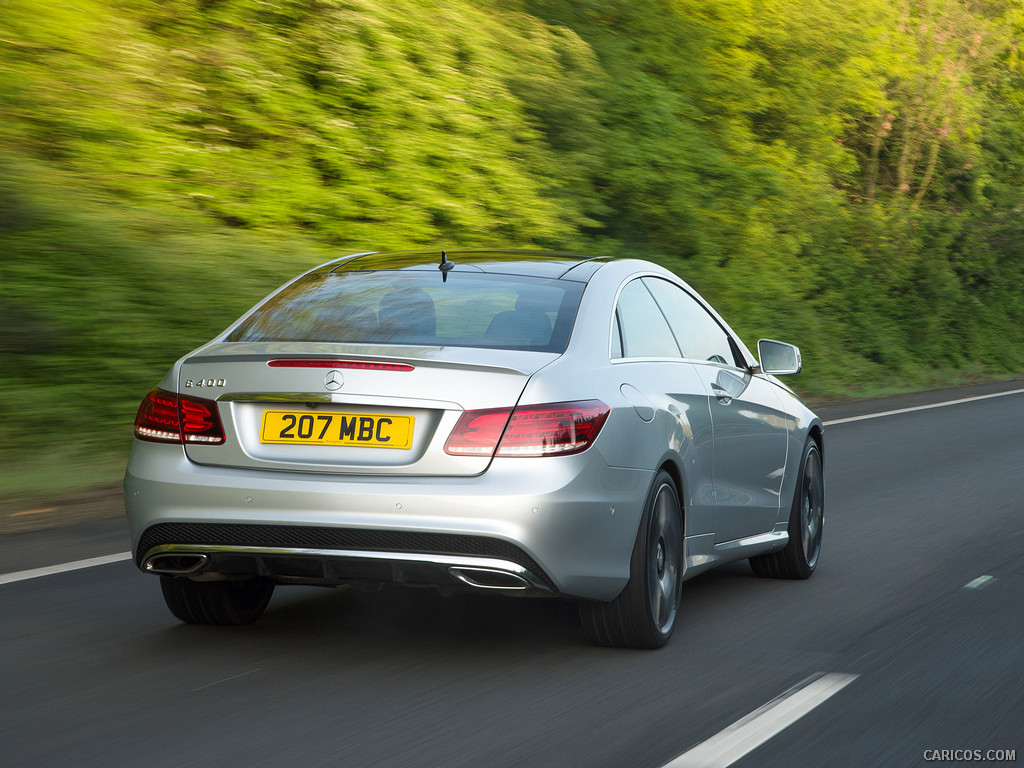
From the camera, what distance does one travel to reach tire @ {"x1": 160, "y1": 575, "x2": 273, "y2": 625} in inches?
214

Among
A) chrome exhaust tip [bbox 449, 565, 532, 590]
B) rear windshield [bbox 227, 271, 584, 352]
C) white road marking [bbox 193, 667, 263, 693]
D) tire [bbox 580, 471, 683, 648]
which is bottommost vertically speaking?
white road marking [bbox 193, 667, 263, 693]

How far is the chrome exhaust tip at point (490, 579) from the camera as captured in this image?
15.1 ft

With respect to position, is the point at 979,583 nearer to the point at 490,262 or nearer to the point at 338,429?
the point at 490,262

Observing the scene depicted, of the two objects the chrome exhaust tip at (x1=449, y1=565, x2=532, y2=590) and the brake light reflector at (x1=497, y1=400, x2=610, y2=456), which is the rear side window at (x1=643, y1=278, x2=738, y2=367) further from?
the chrome exhaust tip at (x1=449, y1=565, x2=532, y2=590)

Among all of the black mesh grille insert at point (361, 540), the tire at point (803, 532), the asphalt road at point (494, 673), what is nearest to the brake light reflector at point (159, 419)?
the black mesh grille insert at point (361, 540)

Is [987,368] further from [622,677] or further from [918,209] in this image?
[622,677]

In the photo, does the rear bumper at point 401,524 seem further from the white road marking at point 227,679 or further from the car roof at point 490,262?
the car roof at point 490,262

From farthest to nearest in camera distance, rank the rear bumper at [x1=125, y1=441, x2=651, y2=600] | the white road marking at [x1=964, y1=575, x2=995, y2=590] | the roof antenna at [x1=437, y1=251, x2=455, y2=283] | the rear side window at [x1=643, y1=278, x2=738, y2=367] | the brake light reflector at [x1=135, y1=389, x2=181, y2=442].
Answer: the white road marking at [x1=964, y1=575, x2=995, y2=590] < the rear side window at [x1=643, y1=278, x2=738, y2=367] < the roof antenna at [x1=437, y1=251, x2=455, y2=283] < the brake light reflector at [x1=135, y1=389, x2=181, y2=442] < the rear bumper at [x1=125, y1=441, x2=651, y2=600]

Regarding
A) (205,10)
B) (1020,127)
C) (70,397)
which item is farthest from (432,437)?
(1020,127)

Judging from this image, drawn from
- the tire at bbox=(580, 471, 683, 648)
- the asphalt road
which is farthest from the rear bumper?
the asphalt road

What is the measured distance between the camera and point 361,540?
15.0 feet

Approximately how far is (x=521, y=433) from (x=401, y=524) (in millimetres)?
499

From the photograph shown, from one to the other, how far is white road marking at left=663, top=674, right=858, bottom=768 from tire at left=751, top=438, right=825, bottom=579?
2.03m

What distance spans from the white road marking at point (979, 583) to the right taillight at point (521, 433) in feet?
9.37
